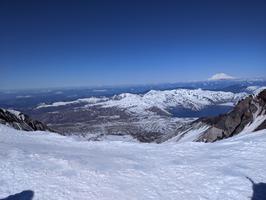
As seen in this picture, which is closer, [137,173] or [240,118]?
[137,173]

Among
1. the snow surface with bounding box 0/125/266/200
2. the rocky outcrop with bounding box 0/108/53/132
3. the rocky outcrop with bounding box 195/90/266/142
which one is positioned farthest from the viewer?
the rocky outcrop with bounding box 195/90/266/142

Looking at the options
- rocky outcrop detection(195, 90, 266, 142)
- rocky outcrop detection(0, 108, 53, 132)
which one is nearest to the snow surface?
rocky outcrop detection(0, 108, 53, 132)

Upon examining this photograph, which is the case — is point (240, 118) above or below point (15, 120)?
above

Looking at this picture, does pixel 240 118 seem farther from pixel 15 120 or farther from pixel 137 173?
pixel 137 173

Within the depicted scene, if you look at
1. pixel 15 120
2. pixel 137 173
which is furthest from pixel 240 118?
pixel 137 173

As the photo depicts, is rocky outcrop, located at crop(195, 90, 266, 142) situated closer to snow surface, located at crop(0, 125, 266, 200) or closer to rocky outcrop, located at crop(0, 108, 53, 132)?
snow surface, located at crop(0, 125, 266, 200)

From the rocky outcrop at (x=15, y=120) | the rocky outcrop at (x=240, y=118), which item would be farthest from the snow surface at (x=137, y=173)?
the rocky outcrop at (x=240, y=118)

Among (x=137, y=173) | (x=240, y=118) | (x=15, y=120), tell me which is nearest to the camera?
(x=137, y=173)

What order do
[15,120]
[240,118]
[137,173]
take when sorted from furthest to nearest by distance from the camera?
[15,120], [240,118], [137,173]

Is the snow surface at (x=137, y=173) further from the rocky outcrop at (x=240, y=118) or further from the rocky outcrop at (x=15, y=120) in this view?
the rocky outcrop at (x=240, y=118)
